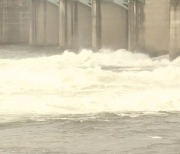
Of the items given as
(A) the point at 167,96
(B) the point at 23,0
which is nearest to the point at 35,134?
(A) the point at 167,96

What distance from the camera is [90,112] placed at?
13.7m

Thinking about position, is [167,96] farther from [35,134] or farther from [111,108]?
[35,134]

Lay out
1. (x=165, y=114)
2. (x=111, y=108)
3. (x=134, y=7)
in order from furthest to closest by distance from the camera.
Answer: (x=134, y=7) < (x=111, y=108) < (x=165, y=114)

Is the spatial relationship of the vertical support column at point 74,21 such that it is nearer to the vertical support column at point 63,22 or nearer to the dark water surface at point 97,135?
the vertical support column at point 63,22

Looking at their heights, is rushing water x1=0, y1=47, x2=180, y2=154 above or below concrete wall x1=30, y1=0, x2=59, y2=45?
below

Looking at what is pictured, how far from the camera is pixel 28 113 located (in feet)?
44.7

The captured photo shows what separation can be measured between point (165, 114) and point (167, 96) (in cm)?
261

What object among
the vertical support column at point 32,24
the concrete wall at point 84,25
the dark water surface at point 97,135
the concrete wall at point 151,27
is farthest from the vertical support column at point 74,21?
the dark water surface at point 97,135

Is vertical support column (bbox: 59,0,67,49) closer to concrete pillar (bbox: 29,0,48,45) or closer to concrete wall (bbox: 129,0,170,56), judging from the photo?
concrete pillar (bbox: 29,0,48,45)

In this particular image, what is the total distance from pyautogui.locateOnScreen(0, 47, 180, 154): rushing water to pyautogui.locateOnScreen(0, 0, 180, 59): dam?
36.7ft

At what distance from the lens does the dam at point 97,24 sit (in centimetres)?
3541

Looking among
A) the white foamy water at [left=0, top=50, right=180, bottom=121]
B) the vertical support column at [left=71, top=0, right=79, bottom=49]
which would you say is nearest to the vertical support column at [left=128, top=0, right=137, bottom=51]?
the vertical support column at [left=71, top=0, right=79, bottom=49]

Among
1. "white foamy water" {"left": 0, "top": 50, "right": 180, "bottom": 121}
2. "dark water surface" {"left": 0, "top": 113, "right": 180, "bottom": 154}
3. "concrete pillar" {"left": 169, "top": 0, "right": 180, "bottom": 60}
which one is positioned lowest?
"dark water surface" {"left": 0, "top": 113, "right": 180, "bottom": 154}

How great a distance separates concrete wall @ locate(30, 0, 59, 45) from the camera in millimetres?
59531
